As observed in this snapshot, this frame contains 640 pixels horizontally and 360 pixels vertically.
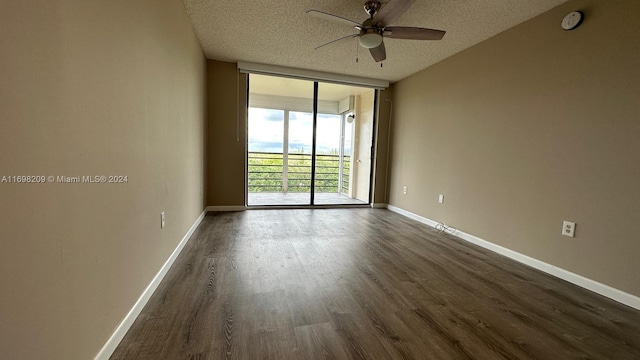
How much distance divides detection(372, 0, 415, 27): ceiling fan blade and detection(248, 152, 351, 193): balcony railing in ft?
10.6

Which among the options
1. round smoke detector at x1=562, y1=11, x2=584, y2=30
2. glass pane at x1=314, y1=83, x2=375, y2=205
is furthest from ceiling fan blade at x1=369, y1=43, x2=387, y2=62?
glass pane at x1=314, y1=83, x2=375, y2=205

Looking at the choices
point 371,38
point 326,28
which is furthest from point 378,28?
point 326,28

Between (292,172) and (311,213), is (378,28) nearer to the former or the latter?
(311,213)

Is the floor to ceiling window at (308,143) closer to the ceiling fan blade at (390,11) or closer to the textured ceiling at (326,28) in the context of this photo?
the textured ceiling at (326,28)

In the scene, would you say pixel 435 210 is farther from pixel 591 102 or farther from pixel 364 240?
pixel 591 102

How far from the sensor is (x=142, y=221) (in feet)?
5.35

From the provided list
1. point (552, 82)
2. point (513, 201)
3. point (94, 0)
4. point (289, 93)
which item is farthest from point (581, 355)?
point (289, 93)

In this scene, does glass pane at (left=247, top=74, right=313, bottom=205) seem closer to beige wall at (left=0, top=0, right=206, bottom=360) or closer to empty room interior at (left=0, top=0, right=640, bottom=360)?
empty room interior at (left=0, top=0, right=640, bottom=360)

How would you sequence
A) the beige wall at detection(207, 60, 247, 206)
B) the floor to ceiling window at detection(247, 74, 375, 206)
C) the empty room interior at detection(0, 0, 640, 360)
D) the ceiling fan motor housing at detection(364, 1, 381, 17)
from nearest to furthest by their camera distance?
the empty room interior at detection(0, 0, 640, 360) → the ceiling fan motor housing at detection(364, 1, 381, 17) → the beige wall at detection(207, 60, 247, 206) → the floor to ceiling window at detection(247, 74, 375, 206)

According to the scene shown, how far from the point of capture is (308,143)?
16.7ft

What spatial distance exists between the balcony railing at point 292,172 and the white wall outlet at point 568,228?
152 inches

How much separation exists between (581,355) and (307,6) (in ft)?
10.4

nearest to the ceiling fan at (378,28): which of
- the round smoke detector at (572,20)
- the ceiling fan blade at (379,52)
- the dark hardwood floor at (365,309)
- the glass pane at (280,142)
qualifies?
the ceiling fan blade at (379,52)

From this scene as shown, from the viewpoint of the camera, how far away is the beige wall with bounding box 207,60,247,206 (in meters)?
4.11
